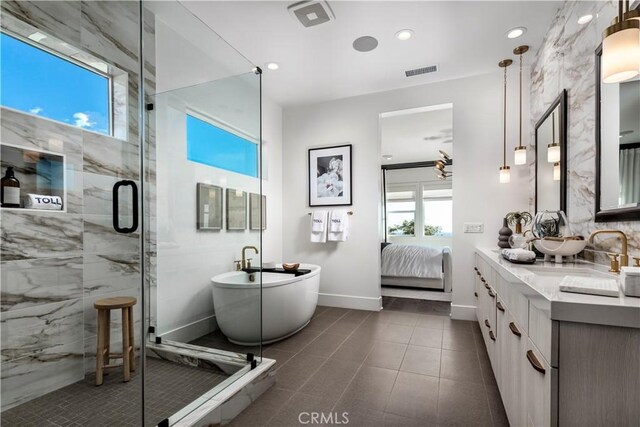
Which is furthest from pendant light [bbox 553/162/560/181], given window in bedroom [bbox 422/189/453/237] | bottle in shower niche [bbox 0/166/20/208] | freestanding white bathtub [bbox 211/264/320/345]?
window in bedroom [bbox 422/189/453/237]

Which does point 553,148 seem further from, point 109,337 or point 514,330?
point 109,337

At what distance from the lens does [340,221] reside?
3900 millimetres

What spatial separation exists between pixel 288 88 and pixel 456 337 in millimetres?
3317

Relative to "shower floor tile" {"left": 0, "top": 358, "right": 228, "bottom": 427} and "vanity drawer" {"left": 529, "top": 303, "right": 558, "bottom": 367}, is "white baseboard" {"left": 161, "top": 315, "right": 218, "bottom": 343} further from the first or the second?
"vanity drawer" {"left": 529, "top": 303, "right": 558, "bottom": 367}

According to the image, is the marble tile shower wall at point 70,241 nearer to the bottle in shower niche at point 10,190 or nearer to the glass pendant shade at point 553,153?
the bottle in shower niche at point 10,190

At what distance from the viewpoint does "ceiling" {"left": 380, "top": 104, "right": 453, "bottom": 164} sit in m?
4.73

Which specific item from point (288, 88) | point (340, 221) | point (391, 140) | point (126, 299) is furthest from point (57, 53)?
point (391, 140)

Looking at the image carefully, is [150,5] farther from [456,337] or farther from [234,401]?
[456,337]

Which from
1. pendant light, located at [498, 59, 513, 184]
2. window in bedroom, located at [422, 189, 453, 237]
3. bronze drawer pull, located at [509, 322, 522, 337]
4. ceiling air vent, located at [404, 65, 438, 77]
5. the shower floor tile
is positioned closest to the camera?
bronze drawer pull, located at [509, 322, 522, 337]

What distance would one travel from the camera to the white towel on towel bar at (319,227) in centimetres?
395

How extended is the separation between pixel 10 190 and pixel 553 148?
363cm

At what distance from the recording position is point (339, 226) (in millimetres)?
3891

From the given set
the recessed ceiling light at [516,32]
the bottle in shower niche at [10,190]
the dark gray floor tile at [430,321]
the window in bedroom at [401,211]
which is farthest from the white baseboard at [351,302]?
the window in bedroom at [401,211]

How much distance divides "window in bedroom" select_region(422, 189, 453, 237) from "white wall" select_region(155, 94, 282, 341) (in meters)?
6.35
